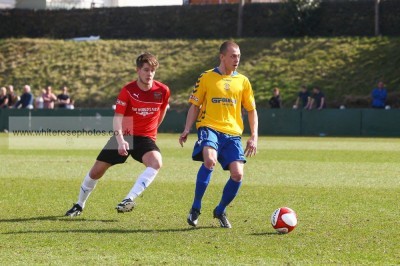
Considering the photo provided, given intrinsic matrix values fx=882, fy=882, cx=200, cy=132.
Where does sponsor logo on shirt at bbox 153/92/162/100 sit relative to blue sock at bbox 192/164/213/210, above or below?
above

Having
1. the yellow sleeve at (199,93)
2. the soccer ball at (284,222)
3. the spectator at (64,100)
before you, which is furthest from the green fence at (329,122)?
the soccer ball at (284,222)

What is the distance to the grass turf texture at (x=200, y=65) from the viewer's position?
142 ft

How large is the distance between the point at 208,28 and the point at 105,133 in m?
16.2

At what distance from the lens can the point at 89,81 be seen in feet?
164

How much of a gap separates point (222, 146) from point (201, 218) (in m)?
1.10

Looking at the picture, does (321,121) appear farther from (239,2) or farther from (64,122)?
(239,2)

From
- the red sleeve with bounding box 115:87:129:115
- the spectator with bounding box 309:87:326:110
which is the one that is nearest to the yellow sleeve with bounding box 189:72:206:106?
the red sleeve with bounding box 115:87:129:115

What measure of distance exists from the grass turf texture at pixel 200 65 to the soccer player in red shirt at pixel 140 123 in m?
30.4

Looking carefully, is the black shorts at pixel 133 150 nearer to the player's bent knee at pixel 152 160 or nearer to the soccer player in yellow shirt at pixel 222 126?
the player's bent knee at pixel 152 160

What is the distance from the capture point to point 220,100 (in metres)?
9.91

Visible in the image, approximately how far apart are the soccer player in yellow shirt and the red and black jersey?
0.70m

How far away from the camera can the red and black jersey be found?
10.5 metres

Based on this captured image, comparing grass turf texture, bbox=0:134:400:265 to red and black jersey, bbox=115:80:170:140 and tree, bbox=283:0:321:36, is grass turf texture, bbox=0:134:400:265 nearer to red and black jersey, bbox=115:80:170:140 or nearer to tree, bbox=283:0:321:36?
red and black jersey, bbox=115:80:170:140

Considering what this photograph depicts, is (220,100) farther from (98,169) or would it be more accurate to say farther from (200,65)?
(200,65)
